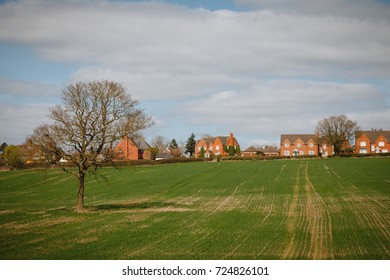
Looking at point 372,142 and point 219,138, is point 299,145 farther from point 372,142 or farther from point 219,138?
point 219,138

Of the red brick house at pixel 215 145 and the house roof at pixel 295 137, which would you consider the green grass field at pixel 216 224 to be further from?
the house roof at pixel 295 137

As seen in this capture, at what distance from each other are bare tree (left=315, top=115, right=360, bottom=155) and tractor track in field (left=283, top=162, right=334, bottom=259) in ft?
291

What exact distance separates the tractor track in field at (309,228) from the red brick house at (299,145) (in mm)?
122034

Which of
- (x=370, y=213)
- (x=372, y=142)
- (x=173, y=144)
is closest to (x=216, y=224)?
(x=370, y=213)

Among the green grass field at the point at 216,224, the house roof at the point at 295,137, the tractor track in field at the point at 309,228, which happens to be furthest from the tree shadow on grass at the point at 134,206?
the house roof at the point at 295,137

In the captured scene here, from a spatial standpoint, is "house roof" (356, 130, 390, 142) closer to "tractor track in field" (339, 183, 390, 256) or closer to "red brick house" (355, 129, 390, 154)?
"red brick house" (355, 129, 390, 154)

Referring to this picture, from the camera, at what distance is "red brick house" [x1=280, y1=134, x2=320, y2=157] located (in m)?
159

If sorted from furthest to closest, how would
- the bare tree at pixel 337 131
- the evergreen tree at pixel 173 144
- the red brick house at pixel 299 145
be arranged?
the evergreen tree at pixel 173 144 < the red brick house at pixel 299 145 < the bare tree at pixel 337 131

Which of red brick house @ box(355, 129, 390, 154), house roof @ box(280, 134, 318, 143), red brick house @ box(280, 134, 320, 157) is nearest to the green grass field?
red brick house @ box(355, 129, 390, 154)

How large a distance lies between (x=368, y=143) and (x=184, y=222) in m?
142

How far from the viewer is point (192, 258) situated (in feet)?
56.1

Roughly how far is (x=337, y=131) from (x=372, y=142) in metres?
34.1

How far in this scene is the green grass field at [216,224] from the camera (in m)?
18.2
